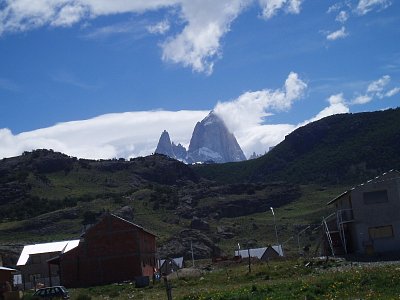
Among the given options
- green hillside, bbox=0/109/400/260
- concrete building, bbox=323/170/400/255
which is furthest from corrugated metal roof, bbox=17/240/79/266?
concrete building, bbox=323/170/400/255

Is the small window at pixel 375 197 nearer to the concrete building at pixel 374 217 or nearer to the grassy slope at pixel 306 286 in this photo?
the concrete building at pixel 374 217

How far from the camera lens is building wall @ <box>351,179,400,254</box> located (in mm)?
54469

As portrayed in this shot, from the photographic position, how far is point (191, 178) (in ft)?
656

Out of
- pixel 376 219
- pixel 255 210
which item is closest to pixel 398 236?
pixel 376 219

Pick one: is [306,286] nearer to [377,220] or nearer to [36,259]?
[377,220]

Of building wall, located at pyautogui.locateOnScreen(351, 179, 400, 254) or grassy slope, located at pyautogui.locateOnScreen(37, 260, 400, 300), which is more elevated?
building wall, located at pyautogui.locateOnScreen(351, 179, 400, 254)

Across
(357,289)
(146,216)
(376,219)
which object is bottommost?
(357,289)

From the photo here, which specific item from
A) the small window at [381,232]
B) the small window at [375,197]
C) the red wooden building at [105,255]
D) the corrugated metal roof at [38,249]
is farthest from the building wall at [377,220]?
the corrugated metal roof at [38,249]

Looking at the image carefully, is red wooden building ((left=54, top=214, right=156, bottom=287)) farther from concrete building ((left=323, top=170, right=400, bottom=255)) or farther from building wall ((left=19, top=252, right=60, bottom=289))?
concrete building ((left=323, top=170, right=400, bottom=255))

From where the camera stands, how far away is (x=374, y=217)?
181ft

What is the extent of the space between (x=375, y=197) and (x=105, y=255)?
85.8 feet

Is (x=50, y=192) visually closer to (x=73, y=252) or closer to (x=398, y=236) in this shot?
(x=73, y=252)

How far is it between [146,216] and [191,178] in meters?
75.2

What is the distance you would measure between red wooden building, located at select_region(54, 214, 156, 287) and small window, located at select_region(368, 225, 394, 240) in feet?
72.0
